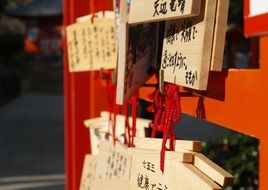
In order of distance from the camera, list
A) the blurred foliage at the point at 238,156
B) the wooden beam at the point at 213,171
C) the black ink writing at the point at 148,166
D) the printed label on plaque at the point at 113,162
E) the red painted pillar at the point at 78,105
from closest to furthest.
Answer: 1. the wooden beam at the point at 213,171
2. the black ink writing at the point at 148,166
3. the printed label on plaque at the point at 113,162
4. the red painted pillar at the point at 78,105
5. the blurred foliage at the point at 238,156

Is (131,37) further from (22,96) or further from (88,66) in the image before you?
(22,96)

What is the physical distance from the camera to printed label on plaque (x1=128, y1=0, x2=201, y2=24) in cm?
122

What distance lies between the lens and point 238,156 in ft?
12.8

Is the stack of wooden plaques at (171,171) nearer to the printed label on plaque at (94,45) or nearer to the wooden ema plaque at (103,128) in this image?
the wooden ema plaque at (103,128)

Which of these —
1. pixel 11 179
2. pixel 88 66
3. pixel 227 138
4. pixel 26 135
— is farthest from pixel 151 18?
pixel 26 135

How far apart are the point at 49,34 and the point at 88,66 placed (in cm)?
2350

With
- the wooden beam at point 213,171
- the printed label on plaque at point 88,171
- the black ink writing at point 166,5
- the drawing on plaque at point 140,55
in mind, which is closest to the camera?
the wooden beam at point 213,171

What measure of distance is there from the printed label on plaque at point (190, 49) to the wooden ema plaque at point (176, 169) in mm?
129

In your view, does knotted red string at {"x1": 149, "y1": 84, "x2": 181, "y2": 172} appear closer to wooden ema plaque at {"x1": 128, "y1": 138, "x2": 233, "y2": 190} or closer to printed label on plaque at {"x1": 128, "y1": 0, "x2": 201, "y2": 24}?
wooden ema plaque at {"x1": 128, "y1": 138, "x2": 233, "y2": 190}

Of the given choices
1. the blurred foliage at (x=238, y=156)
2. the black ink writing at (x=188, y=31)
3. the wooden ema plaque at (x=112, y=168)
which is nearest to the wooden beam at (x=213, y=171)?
the black ink writing at (x=188, y=31)

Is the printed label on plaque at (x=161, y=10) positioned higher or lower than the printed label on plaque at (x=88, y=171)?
higher

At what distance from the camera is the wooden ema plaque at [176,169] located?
117cm

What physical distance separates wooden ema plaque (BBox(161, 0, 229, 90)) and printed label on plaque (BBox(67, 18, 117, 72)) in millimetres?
727

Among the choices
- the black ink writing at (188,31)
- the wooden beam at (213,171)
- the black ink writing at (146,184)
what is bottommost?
the black ink writing at (146,184)
